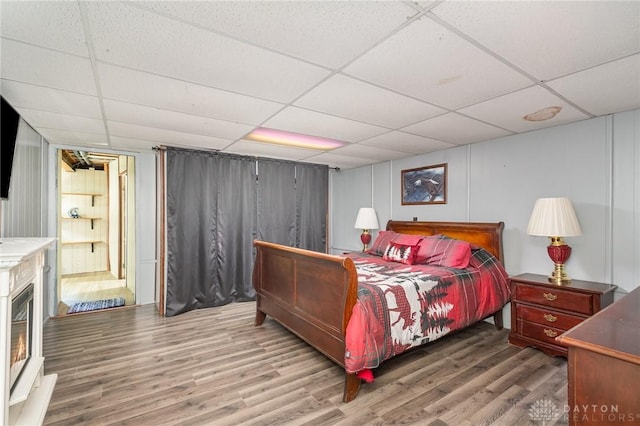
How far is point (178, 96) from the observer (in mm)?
2320

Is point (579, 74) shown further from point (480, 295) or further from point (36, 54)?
point (36, 54)

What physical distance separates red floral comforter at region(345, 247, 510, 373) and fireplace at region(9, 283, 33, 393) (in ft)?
6.57

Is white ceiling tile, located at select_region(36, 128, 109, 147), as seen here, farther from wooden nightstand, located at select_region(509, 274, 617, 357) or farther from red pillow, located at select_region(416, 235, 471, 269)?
wooden nightstand, located at select_region(509, 274, 617, 357)

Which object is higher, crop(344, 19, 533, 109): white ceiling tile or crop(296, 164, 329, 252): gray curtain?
crop(344, 19, 533, 109): white ceiling tile

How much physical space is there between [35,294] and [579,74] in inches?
158

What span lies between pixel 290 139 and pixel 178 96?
159cm

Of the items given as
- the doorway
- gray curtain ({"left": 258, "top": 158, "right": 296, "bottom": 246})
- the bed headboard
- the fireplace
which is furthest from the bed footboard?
the doorway

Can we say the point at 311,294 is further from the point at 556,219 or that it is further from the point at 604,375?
the point at 556,219

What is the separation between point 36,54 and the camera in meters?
1.71

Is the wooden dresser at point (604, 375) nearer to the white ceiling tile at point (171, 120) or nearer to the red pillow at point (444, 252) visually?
the red pillow at point (444, 252)

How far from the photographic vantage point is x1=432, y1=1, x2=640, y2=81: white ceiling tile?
133 centimetres

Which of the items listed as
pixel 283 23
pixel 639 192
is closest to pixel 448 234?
pixel 639 192

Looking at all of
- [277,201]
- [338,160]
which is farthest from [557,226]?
[277,201]

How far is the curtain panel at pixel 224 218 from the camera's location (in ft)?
13.5
